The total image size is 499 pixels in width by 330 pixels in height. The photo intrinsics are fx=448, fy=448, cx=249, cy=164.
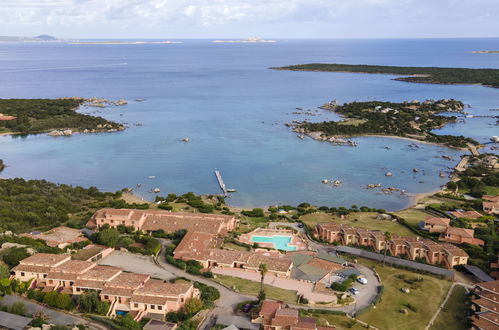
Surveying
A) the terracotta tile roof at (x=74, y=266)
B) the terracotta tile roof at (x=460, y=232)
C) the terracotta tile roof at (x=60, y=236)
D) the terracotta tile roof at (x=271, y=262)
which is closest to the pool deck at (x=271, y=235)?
the terracotta tile roof at (x=271, y=262)

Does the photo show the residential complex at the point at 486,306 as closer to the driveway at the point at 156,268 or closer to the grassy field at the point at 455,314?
the grassy field at the point at 455,314

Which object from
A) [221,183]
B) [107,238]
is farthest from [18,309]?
[221,183]

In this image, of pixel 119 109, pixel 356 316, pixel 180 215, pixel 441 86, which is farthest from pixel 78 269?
pixel 441 86

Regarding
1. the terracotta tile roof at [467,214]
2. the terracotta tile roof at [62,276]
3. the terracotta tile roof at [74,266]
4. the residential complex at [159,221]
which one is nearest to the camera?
the terracotta tile roof at [62,276]

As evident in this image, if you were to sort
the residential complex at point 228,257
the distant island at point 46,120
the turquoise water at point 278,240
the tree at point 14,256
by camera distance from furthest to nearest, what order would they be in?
the distant island at point 46,120 → the turquoise water at point 278,240 → the residential complex at point 228,257 → the tree at point 14,256

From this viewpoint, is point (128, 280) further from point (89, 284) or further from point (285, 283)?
point (285, 283)

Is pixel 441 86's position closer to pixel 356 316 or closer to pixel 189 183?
pixel 189 183
